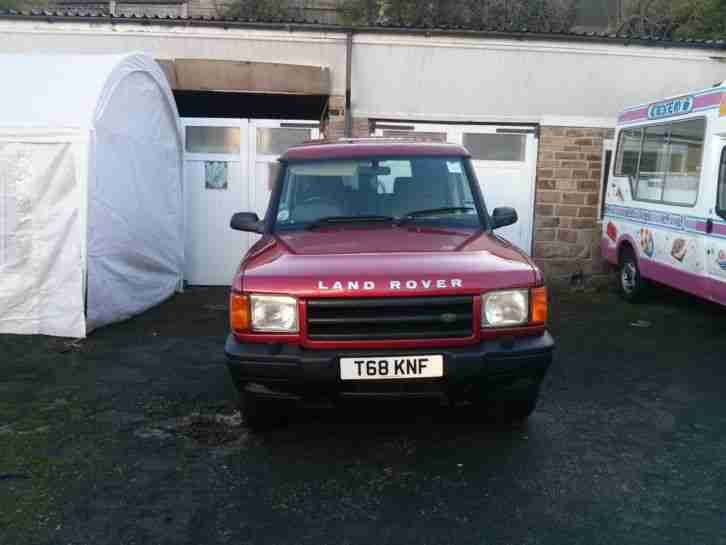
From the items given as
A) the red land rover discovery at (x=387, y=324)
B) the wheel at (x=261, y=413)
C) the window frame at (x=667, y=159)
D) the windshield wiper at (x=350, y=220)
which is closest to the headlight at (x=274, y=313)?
the red land rover discovery at (x=387, y=324)

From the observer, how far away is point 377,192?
510cm

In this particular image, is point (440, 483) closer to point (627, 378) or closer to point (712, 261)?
point (627, 378)

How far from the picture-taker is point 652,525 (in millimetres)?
3518

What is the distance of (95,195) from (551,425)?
530cm

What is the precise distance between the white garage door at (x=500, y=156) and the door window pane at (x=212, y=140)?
2.24m

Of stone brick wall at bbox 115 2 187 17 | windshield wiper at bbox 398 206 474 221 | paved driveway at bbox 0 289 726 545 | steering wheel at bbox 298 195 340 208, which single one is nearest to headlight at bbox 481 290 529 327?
paved driveway at bbox 0 289 726 545

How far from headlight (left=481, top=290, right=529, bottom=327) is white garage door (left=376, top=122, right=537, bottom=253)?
23.0 ft

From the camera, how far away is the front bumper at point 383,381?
3977mm

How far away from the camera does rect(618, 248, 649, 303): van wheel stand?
9656 mm

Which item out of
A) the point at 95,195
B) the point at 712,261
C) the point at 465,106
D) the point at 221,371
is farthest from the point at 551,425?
the point at 465,106

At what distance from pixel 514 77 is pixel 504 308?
7.57 m

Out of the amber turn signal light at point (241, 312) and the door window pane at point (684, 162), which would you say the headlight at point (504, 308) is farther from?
the door window pane at point (684, 162)

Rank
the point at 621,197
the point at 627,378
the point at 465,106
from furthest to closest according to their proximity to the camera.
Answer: the point at 465,106 < the point at 621,197 < the point at 627,378

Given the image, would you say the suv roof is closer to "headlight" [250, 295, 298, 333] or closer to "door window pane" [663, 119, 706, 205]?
"headlight" [250, 295, 298, 333]
